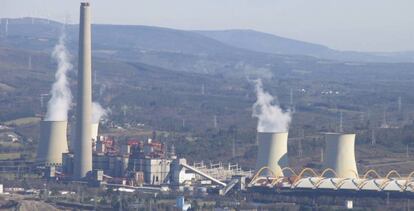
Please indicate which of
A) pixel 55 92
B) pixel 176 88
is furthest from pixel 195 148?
pixel 176 88

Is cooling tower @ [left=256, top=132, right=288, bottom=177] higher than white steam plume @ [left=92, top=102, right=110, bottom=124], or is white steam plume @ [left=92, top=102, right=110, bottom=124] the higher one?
white steam plume @ [left=92, top=102, right=110, bottom=124]

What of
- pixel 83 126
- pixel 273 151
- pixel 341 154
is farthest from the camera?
pixel 83 126

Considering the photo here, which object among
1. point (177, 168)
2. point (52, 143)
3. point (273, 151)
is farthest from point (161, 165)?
point (273, 151)

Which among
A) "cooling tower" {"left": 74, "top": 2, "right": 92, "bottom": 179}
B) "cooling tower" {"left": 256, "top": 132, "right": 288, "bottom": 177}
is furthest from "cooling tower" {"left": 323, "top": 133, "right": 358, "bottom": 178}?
"cooling tower" {"left": 74, "top": 2, "right": 92, "bottom": 179}

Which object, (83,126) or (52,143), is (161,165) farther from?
(52,143)

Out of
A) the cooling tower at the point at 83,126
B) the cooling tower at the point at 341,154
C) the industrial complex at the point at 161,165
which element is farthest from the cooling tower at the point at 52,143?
the cooling tower at the point at 341,154

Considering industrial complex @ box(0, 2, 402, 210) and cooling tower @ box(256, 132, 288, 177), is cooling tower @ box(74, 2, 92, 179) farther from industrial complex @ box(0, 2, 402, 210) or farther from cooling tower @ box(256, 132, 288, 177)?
cooling tower @ box(256, 132, 288, 177)
